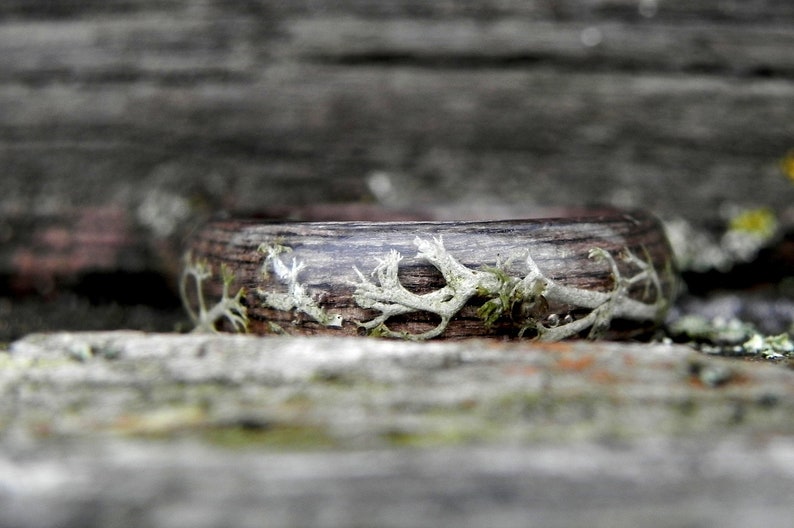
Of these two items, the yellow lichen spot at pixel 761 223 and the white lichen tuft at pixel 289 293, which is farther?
the yellow lichen spot at pixel 761 223

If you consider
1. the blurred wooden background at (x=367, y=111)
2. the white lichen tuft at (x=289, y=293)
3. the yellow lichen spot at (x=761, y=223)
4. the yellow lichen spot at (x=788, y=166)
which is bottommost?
the white lichen tuft at (x=289, y=293)

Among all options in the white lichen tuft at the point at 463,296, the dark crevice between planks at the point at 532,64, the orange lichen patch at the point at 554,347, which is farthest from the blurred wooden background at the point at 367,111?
the orange lichen patch at the point at 554,347

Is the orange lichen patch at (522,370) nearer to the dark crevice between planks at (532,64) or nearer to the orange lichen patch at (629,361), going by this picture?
the orange lichen patch at (629,361)

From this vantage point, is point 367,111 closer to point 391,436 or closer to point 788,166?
point 788,166

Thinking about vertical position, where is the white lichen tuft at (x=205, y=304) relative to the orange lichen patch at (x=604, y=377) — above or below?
above

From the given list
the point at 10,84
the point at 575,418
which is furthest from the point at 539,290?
the point at 10,84

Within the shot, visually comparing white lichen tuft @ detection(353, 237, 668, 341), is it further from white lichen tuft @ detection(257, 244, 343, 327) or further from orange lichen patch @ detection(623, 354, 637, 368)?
orange lichen patch @ detection(623, 354, 637, 368)

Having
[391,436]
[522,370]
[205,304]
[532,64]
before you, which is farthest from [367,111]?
[391,436]

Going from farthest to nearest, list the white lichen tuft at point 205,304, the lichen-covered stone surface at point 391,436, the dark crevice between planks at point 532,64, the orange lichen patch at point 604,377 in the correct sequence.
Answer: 1. the dark crevice between planks at point 532,64
2. the white lichen tuft at point 205,304
3. the orange lichen patch at point 604,377
4. the lichen-covered stone surface at point 391,436
